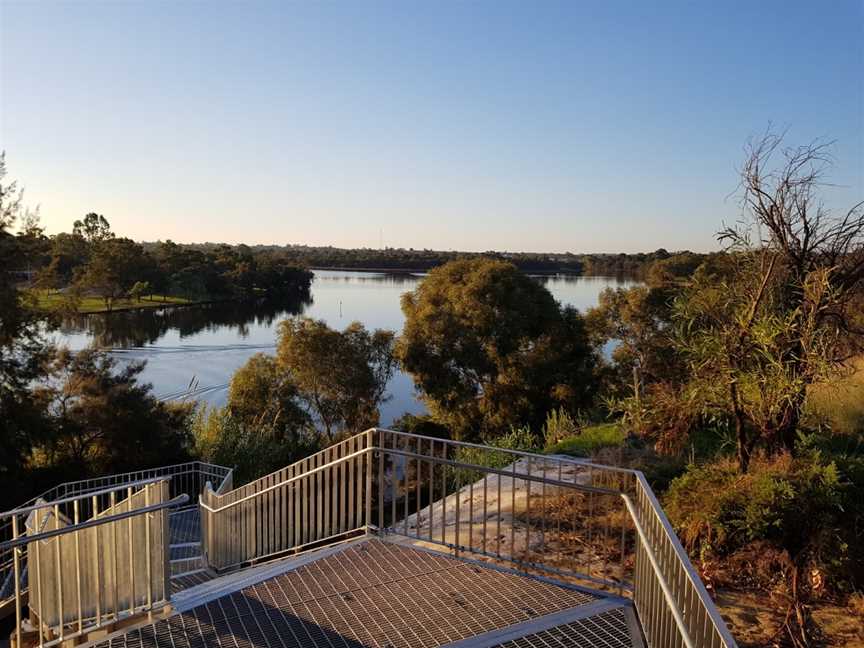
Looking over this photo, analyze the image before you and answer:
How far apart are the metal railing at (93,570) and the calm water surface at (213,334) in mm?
22348

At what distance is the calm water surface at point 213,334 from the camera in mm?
36969

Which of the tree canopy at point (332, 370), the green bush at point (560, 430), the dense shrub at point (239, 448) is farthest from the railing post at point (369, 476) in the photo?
the tree canopy at point (332, 370)

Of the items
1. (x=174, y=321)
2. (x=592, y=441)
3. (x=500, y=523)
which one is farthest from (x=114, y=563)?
(x=174, y=321)

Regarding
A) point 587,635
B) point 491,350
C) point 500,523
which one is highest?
point 587,635

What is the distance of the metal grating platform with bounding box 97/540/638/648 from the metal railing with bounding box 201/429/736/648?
0.33 meters

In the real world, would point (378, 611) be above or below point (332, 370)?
above

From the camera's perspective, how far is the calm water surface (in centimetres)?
3697

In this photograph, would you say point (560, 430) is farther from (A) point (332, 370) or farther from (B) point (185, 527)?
(A) point (332, 370)

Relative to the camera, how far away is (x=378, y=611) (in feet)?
15.4

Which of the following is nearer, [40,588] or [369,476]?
[40,588]

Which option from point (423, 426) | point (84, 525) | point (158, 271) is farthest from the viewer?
point (158, 271)

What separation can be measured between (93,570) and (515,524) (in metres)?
4.58

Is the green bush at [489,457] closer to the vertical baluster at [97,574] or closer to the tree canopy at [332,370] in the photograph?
the vertical baluster at [97,574]

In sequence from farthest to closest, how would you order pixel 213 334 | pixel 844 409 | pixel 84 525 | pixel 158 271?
pixel 158 271
pixel 213 334
pixel 844 409
pixel 84 525
